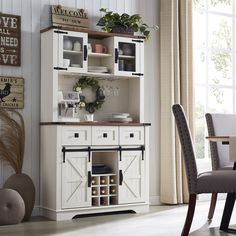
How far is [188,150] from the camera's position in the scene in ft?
12.6

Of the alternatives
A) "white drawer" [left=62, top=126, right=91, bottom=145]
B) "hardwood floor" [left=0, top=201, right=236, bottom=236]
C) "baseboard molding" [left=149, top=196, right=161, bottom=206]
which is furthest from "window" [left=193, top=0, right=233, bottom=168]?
"white drawer" [left=62, top=126, right=91, bottom=145]

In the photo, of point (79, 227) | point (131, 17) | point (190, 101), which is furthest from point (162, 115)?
point (79, 227)

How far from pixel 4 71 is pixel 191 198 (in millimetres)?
2322

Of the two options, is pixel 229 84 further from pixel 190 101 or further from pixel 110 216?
pixel 110 216

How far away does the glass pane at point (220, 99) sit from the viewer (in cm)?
664

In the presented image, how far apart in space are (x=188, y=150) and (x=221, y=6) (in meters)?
3.41

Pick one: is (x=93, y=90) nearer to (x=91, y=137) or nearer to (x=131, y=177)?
(x=91, y=137)

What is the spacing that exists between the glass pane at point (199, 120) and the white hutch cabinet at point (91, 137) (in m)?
1.12

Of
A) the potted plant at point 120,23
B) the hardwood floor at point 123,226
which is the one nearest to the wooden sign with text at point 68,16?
the potted plant at point 120,23

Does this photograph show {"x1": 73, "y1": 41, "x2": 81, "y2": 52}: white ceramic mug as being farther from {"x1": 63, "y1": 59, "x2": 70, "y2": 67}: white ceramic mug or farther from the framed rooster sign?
the framed rooster sign

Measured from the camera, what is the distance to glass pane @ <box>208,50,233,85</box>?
665cm

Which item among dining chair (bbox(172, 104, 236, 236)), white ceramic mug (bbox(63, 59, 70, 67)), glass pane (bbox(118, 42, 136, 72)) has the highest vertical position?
glass pane (bbox(118, 42, 136, 72))

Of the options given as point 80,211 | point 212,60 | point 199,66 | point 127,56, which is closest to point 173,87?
point 199,66

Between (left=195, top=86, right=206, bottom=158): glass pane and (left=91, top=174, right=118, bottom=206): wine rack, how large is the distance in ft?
5.27
